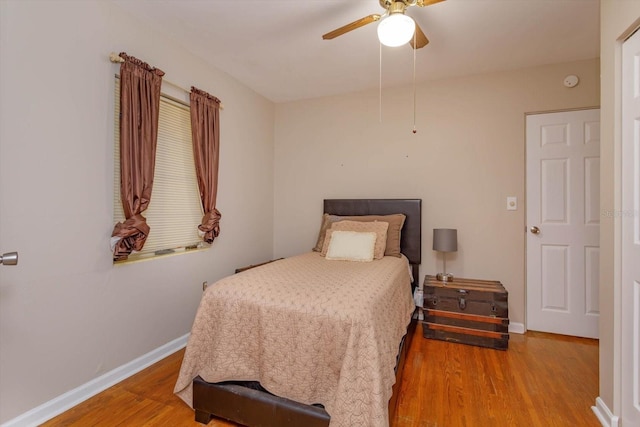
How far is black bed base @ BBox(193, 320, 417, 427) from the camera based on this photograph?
56.1 inches

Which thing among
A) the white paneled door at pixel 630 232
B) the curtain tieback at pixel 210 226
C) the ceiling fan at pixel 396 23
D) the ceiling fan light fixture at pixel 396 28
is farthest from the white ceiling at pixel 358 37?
the curtain tieback at pixel 210 226

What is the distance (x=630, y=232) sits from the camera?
1.48 m

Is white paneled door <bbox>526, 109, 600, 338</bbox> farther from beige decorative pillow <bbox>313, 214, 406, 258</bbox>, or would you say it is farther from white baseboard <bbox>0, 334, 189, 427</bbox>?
white baseboard <bbox>0, 334, 189, 427</bbox>

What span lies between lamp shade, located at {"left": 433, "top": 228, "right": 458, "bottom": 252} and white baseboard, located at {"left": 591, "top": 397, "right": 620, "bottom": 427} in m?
1.39

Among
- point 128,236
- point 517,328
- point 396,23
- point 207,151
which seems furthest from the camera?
point 517,328

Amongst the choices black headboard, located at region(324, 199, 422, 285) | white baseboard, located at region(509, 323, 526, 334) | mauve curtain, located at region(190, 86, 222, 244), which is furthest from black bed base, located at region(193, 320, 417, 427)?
white baseboard, located at region(509, 323, 526, 334)

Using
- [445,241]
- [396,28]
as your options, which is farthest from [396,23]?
[445,241]

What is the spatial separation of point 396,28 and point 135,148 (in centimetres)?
180

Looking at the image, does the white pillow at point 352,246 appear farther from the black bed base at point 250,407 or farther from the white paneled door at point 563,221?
the white paneled door at point 563,221

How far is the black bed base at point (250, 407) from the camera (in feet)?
4.68

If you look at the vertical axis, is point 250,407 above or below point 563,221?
below

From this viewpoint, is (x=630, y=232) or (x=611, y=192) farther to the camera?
(x=611, y=192)

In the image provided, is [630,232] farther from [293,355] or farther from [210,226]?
[210,226]

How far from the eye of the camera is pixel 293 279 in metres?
1.92
